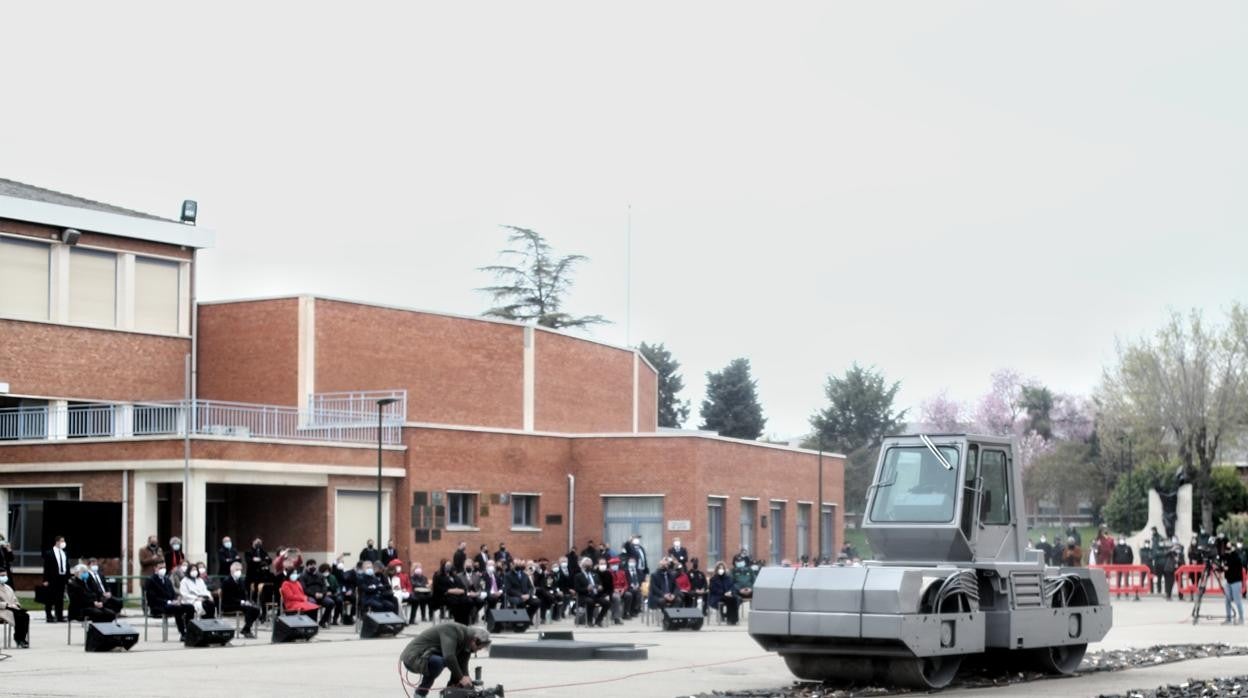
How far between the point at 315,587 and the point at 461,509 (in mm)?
13182

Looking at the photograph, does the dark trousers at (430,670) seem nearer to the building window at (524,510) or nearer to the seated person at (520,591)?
the seated person at (520,591)

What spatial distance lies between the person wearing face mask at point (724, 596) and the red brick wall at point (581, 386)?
1659cm

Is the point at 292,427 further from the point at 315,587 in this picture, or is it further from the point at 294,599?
the point at 294,599

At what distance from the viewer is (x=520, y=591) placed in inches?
1337

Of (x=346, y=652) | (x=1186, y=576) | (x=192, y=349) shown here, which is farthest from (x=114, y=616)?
(x=1186, y=576)

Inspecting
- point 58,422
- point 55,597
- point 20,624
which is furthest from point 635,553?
point 20,624

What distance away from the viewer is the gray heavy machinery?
18.6 metres

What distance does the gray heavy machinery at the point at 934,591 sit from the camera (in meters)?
18.6

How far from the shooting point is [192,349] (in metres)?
48.5

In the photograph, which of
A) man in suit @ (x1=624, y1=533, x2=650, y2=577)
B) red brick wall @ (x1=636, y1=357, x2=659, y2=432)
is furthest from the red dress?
red brick wall @ (x1=636, y1=357, x2=659, y2=432)

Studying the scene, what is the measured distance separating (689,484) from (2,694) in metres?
30.2

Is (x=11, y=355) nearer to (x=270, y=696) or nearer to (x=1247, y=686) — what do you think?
(x=270, y=696)

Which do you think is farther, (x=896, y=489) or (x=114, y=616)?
(x=114, y=616)

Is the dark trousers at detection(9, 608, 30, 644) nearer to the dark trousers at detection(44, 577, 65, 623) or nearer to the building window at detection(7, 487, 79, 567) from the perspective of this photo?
the dark trousers at detection(44, 577, 65, 623)
